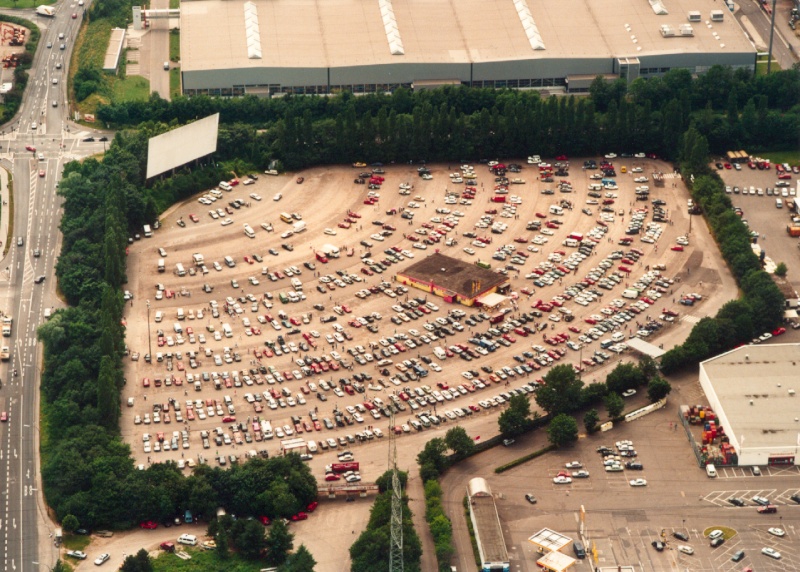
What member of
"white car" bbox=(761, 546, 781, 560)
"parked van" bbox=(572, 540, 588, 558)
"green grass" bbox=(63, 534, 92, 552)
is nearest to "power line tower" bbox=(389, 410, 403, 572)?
"parked van" bbox=(572, 540, 588, 558)

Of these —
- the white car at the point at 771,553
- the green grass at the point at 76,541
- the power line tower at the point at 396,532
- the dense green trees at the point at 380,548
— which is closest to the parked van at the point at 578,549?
the dense green trees at the point at 380,548

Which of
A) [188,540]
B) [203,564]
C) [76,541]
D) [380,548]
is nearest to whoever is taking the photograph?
[380,548]

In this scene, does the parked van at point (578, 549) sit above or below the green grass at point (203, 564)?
above

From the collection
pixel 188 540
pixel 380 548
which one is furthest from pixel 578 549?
pixel 188 540

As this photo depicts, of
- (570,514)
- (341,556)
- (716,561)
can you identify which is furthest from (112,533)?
(716,561)

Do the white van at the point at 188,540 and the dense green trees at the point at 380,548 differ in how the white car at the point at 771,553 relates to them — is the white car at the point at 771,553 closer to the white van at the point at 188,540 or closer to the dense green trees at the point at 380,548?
the dense green trees at the point at 380,548

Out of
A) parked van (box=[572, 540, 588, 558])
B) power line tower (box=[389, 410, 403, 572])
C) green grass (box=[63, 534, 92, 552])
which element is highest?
power line tower (box=[389, 410, 403, 572])

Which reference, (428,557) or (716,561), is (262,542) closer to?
(428,557)

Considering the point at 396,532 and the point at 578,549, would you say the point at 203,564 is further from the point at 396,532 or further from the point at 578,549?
the point at 578,549

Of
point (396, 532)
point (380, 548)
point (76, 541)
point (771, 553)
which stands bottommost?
point (76, 541)

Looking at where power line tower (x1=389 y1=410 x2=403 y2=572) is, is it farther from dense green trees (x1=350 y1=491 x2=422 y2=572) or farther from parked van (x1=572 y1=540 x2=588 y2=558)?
parked van (x1=572 y1=540 x2=588 y2=558)
